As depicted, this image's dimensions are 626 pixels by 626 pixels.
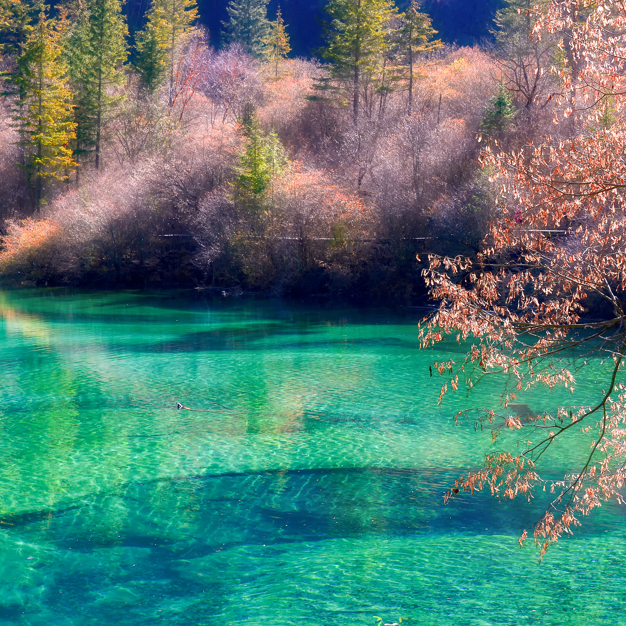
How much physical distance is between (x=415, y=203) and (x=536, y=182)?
2468 cm

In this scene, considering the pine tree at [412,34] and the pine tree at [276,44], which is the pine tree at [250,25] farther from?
the pine tree at [412,34]

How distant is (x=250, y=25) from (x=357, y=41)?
104ft

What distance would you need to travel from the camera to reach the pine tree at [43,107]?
4591cm

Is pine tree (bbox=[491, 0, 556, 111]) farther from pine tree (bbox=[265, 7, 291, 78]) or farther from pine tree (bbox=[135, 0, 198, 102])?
pine tree (bbox=[265, 7, 291, 78])

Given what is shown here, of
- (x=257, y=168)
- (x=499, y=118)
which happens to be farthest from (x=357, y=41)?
(x=499, y=118)

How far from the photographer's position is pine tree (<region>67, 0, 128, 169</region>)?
4806cm

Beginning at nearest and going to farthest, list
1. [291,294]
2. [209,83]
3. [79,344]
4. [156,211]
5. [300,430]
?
1. [300,430]
2. [79,344]
3. [291,294]
4. [156,211]
5. [209,83]

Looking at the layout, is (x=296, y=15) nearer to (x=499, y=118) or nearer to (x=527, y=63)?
(x=527, y=63)

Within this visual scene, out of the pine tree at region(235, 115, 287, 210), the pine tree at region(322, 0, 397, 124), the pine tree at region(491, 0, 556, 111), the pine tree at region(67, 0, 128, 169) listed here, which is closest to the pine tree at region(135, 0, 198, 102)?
the pine tree at region(67, 0, 128, 169)

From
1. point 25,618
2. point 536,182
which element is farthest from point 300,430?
point 536,182

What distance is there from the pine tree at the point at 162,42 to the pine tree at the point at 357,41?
43.1 feet

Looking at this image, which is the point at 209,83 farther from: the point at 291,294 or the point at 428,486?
the point at 428,486

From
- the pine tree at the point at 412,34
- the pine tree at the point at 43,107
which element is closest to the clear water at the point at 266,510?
the pine tree at the point at 43,107

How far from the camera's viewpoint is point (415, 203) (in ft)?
98.5
